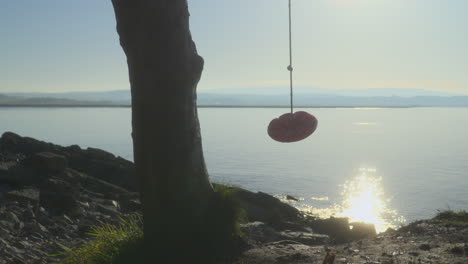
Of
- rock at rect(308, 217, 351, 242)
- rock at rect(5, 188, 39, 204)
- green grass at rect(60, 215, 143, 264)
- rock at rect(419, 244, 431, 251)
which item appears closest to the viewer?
green grass at rect(60, 215, 143, 264)

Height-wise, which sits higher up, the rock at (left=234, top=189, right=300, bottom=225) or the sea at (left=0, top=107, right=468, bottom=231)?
the rock at (left=234, top=189, right=300, bottom=225)

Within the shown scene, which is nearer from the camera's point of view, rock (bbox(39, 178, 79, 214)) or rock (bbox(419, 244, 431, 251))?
rock (bbox(419, 244, 431, 251))

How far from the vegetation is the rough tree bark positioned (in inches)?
7.0

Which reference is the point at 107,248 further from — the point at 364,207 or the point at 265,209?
the point at 364,207

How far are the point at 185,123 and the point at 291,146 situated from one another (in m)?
25.4

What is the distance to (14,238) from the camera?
6605 millimetres

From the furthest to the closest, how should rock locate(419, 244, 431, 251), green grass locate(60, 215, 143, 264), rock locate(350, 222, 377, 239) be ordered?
rock locate(350, 222, 377, 239)
rock locate(419, 244, 431, 251)
green grass locate(60, 215, 143, 264)

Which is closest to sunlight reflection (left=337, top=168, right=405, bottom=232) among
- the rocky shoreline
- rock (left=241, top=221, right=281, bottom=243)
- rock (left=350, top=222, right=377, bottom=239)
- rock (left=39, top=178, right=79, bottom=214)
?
rock (left=350, top=222, right=377, bottom=239)

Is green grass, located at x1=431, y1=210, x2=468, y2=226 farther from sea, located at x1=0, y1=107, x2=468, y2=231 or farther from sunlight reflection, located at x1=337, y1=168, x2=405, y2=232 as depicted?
sunlight reflection, located at x1=337, y1=168, x2=405, y2=232

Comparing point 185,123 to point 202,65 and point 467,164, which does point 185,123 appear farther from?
point 467,164

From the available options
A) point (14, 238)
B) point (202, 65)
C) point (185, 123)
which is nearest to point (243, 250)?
point (185, 123)

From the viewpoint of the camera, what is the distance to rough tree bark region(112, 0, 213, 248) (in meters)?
5.22

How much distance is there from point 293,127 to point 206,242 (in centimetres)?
172

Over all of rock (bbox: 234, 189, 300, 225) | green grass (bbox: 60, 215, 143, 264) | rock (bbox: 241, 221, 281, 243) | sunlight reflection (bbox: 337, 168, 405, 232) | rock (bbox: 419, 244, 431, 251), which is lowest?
sunlight reflection (bbox: 337, 168, 405, 232)
